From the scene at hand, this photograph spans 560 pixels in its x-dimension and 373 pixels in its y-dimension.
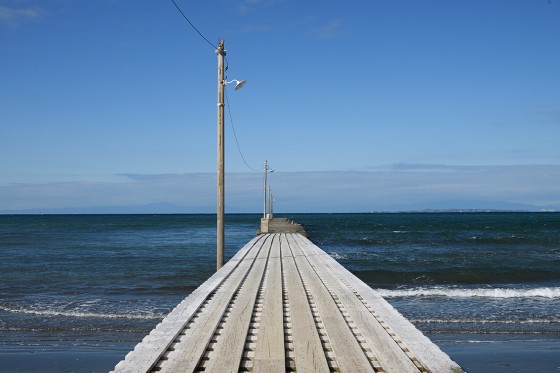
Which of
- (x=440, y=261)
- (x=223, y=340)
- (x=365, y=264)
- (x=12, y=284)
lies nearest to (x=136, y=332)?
(x=223, y=340)

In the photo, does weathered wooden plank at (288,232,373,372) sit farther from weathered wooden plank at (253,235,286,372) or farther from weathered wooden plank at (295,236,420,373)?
weathered wooden plank at (253,235,286,372)

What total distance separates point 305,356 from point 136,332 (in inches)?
255

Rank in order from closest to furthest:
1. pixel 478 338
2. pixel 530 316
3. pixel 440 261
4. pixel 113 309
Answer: pixel 478 338 < pixel 530 316 < pixel 113 309 < pixel 440 261

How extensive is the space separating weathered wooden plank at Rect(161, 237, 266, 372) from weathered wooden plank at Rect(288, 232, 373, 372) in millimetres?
1367

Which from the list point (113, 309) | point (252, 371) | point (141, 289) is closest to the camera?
point (252, 371)

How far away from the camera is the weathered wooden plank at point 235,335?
5.09 meters

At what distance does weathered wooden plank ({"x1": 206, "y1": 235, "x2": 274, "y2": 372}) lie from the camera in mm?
5086

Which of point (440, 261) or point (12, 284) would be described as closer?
point (12, 284)

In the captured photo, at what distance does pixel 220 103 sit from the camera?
46.5 ft

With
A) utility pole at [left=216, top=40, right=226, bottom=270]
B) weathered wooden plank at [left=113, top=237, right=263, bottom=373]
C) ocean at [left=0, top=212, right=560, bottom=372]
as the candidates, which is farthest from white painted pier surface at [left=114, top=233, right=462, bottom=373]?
utility pole at [left=216, top=40, right=226, bottom=270]

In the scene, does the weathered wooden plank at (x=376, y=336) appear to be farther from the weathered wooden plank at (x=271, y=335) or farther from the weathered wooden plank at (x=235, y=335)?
the weathered wooden plank at (x=235, y=335)

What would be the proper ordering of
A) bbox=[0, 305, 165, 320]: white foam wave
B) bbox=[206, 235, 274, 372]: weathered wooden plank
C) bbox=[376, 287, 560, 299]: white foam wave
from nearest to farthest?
bbox=[206, 235, 274, 372]: weathered wooden plank < bbox=[0, 305, 165, 320]: white foam wave < bbox=[376, 287, 560, 299]: white foam wave

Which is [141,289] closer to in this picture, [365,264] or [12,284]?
[12,284]

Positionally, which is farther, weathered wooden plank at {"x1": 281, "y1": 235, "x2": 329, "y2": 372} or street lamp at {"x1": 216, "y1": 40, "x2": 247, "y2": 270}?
street lamp at {"x1": 216, "y1": 40, "x2": 247, "y2": 270}
